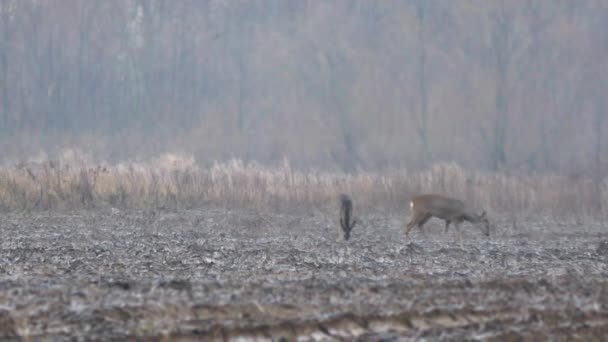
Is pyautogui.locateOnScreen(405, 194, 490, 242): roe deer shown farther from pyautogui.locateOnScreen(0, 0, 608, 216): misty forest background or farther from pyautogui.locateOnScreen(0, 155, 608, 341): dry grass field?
pyautogui.locateOnScreen(0, 0, 608, 216): misty forest background

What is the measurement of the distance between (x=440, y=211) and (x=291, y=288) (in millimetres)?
11925

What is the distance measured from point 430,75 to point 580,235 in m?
31.7

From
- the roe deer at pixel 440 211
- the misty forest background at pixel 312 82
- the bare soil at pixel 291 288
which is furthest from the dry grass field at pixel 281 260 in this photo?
the misty forest background at pixel 312 82

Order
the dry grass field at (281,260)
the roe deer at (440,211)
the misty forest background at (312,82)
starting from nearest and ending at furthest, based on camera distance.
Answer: the dry grass field at (281,260) → the roe deer at (440,211) → the misty forest background at (312,82)

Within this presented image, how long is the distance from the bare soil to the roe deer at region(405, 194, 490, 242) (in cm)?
304

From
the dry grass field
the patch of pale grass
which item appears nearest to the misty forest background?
the patch of pale grass

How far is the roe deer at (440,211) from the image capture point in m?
20.5

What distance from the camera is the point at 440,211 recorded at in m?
20.7

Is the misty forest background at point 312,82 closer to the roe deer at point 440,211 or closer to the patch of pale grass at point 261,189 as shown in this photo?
the patch of pale grass at point 261,189

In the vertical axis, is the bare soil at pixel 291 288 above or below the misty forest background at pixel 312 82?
below

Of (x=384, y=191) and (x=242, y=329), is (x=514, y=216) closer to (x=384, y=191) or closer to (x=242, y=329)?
(x=384, y=191)

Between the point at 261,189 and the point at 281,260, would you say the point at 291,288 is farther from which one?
the point at 261,189

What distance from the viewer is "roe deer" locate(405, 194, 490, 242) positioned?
2050cm

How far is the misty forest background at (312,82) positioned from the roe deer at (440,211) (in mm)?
19797
